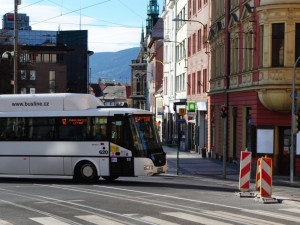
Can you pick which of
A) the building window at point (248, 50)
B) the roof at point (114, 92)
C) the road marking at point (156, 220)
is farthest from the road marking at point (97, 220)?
the roof at point (114, 92)

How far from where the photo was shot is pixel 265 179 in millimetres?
17297

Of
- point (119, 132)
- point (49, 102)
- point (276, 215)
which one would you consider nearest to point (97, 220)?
point (276, 215)

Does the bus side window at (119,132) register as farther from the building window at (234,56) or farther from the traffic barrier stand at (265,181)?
the building window at (234,56)

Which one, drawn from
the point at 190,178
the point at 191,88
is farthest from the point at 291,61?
the point at 191,88

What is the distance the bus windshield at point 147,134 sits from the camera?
22.4m

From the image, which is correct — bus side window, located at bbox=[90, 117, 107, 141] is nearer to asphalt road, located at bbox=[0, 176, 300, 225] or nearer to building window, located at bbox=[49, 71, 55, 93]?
asphalt road, located at bbox=[0, 176, 300, 225]

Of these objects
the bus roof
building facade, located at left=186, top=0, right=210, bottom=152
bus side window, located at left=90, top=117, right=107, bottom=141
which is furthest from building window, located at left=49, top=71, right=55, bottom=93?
bus side window, located at left=90, top=117, right=107, bottom=141

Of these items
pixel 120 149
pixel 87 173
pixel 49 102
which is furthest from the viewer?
pixel 49 102

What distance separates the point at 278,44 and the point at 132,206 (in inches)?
606

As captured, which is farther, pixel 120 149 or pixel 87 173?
pixel 87 173

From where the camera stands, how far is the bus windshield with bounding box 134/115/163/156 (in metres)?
22.4

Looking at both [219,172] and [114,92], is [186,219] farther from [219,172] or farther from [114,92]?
[114,92]

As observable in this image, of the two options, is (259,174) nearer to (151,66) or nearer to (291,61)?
(291,61)

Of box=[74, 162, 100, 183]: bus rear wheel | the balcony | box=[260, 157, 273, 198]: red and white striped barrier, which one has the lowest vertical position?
box=[74, 162, 100, 183]: bus rear wheel
